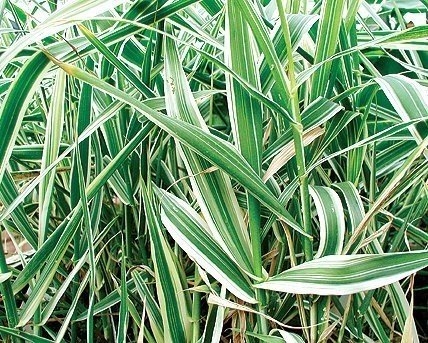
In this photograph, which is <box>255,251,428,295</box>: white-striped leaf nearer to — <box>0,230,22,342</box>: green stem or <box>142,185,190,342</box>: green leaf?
<box>142,185,190,342</box>: green leaf

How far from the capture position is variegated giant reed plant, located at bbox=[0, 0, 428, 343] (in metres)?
0.42

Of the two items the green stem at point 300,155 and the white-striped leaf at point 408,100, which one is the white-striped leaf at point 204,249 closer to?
the green stem at point 300,155

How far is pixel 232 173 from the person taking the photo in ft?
1.38

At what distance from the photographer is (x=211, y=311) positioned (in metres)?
0.49

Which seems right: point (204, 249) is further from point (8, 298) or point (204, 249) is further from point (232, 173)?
point (8, 298)

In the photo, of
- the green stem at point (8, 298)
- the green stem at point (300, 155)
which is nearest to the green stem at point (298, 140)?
the green stem at point (300, 155)

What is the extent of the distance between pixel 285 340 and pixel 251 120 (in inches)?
7.0

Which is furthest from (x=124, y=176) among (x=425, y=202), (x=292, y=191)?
(x=425, y=202)

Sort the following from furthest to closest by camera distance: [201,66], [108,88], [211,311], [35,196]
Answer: [35,196] < [201,66] < [211,311] < [108,88]

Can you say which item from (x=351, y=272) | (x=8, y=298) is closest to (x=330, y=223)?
(x=351, y=272)

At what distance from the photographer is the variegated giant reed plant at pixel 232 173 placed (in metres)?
0.42

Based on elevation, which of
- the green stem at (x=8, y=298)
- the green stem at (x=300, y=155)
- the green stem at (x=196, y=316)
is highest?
the green stem at (x=300, y=155)

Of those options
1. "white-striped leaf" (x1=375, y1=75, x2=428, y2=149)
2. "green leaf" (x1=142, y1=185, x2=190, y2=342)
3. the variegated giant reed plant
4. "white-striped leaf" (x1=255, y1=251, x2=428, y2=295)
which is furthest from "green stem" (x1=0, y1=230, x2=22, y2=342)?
"white-striped leaf" (x1=375, y1=75, x2=428, y2=149)

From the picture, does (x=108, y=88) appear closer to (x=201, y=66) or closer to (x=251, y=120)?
(x=251, y=120)
